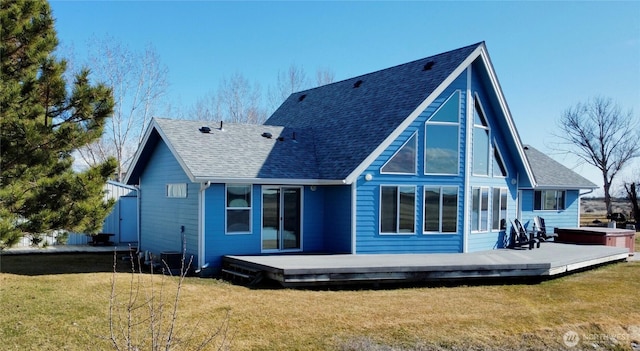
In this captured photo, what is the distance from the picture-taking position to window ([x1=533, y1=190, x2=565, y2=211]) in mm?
21203

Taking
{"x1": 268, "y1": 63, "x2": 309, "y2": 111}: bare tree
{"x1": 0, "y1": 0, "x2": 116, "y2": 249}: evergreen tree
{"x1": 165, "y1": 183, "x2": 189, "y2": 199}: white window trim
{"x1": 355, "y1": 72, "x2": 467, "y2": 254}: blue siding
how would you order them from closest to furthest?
{"x1": 0, "y1": 0, "x2": 116, "y2": 249}: evergreen tree < {"x1": 355, "y1": 72, "x2": 467, "y2": 254}: blue siding < {"x1": 165, "y1": 183, "x2": 189, "y2": 199}: white window trim < {"x1": 268, "y1": 63, "x2": 309, "y2": 111}: bare tree

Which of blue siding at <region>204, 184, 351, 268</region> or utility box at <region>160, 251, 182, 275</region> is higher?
blue siding at <region>204, 184, 351, 268</region>

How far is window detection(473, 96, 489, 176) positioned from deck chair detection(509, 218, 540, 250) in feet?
7.21

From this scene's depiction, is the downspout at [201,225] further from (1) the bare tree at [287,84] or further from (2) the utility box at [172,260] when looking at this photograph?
(1) the bare tree at [287,84]

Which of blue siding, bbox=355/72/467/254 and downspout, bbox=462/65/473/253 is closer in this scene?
blue siding, bbox=355/72/467/254

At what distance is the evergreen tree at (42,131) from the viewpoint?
10.3 metres

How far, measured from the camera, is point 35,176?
11.2m

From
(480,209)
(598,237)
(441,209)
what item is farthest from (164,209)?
(598,237)

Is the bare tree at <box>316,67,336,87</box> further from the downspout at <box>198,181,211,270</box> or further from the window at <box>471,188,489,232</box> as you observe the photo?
the downspout at <box>198,181,211,270</box>

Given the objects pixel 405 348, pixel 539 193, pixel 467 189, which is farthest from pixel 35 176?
pixel 539 193

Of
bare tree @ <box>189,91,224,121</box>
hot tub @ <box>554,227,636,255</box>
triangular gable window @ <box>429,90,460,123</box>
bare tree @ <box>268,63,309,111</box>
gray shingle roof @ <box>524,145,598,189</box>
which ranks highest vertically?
bare tree @ <box>268,63,309,111</box>

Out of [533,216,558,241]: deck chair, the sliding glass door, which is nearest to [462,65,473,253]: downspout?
[533,216,558,241]: deck chair

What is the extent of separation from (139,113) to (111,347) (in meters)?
25.3

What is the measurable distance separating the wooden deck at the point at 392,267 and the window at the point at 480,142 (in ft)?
8.97
